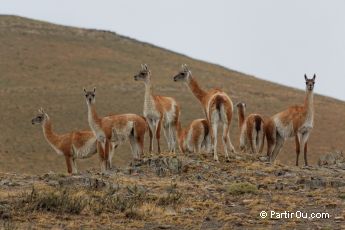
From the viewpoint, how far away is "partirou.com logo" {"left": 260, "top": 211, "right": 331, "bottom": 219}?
12859 millimetres

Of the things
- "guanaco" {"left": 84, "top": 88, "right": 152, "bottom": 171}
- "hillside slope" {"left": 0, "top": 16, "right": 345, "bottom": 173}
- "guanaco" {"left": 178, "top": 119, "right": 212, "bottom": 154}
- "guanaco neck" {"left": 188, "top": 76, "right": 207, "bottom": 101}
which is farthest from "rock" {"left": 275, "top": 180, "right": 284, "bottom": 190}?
"hillside slope" {"left": 0, "top": 16, "right": 345, "bottom": 173}

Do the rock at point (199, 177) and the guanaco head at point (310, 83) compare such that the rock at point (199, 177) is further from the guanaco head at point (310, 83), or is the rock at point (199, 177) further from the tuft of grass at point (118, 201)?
the guanaco head at point (310, 83)

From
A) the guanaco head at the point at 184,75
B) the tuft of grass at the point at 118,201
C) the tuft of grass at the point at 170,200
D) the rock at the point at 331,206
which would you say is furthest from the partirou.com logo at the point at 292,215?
the guanaco head at the point at 184,75

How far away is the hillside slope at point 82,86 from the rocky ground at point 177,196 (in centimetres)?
2050

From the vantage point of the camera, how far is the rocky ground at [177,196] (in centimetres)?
1255

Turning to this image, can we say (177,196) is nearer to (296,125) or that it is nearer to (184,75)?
(296,125)

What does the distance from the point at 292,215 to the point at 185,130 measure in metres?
8.92

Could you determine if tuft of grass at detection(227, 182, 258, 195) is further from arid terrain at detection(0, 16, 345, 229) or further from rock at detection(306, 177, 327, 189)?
rock at detection(306, 177, 327, 189)

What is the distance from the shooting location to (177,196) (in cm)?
1409

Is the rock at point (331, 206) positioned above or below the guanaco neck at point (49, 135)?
below

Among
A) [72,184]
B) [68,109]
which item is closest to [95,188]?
[72,184]

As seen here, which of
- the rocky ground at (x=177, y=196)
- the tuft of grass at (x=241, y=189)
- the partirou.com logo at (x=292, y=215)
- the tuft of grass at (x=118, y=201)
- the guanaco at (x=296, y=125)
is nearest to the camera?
the rocky ground at (x=177, y=196)

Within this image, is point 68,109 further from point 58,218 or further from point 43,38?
point 58,218

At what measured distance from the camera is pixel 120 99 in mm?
54969
